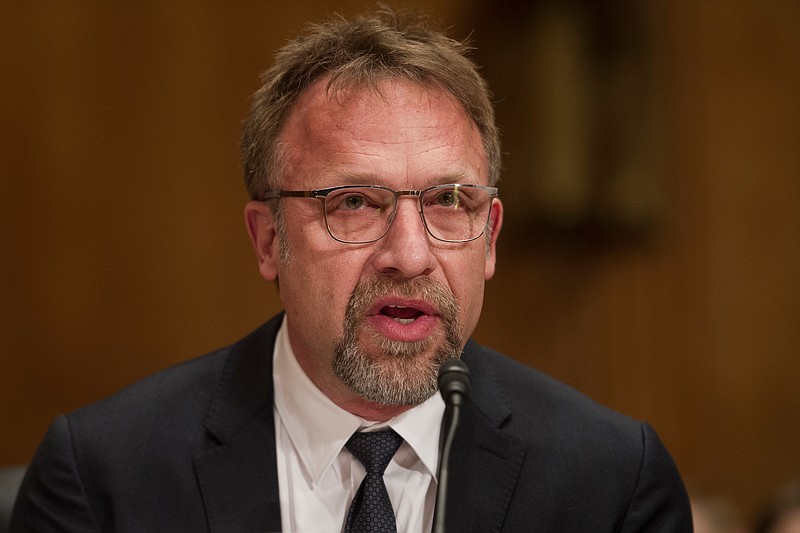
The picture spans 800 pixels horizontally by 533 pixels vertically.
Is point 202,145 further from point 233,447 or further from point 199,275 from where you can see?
point 233,447

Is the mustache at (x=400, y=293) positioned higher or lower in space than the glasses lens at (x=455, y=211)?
lower

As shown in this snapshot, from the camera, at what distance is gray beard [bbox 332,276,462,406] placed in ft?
7.00

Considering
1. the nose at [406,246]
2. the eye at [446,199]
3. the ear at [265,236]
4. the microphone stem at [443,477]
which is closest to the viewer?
the microphone stem at [443,477]

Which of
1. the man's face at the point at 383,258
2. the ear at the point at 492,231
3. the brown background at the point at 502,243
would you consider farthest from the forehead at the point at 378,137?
the brown background at the point at 502,243

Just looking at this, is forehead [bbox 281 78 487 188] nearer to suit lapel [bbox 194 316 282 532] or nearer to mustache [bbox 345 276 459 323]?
mustache [bbox 345 276 459 323]

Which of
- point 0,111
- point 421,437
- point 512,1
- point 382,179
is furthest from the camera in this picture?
point 512,1

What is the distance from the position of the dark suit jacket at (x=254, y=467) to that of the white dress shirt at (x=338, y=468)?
0.16 feet

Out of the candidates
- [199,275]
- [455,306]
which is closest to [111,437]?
[455,306]

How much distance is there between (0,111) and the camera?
14.4ft

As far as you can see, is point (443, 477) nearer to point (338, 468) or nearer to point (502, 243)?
point (338, 468)

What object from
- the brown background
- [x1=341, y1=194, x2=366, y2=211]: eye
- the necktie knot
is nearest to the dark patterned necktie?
the necktie knot

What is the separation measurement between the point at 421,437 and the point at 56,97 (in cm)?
289

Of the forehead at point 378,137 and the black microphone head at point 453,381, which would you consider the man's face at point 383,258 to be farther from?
the black microphone head at point 453,381

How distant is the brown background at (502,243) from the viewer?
14.6 feet
